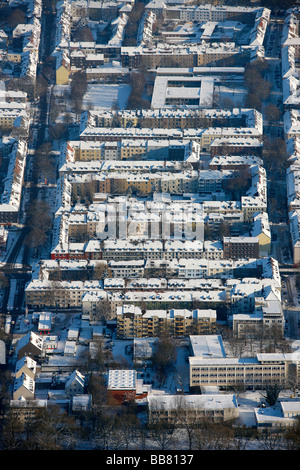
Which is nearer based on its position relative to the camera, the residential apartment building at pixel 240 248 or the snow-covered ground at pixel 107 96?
the residential apartment building at pixel 240 248

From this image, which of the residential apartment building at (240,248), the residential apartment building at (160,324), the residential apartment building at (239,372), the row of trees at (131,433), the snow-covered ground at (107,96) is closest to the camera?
the row of trees at (131,433)

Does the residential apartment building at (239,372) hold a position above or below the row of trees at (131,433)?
above

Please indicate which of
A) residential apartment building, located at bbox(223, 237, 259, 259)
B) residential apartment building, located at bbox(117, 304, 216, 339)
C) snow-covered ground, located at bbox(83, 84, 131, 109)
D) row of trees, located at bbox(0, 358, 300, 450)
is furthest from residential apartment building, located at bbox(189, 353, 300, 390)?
snow-covered ground, located at bbox(83, 84, 131, 109)

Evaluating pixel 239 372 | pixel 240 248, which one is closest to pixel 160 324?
pixel 239 372

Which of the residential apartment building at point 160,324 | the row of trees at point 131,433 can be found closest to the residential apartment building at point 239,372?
the row of trees at point 131,433

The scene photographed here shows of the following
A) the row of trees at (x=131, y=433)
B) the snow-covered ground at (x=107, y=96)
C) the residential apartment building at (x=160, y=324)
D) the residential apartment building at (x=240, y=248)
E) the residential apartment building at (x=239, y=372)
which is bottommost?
the row of trees at (x=131, y=433)

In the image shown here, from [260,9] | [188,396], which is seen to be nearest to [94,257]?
[188,396]

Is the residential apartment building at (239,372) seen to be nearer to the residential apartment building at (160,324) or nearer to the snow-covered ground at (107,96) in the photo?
the residential apartment building at (160,324)

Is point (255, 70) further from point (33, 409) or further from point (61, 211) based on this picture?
point (33, 409)
